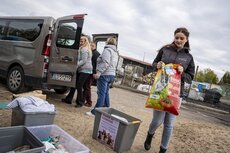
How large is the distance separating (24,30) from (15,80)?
134cm

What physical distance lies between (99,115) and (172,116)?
1141mm

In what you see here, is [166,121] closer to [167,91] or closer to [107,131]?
[167,91]

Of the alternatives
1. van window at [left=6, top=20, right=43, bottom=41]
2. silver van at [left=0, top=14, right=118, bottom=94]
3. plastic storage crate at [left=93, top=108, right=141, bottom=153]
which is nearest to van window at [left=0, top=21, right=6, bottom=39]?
van window at [left=6, top=20, right=43, bottom=41]

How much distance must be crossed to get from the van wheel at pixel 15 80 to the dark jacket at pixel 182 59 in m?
3.85

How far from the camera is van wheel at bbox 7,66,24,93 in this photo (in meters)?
6.11

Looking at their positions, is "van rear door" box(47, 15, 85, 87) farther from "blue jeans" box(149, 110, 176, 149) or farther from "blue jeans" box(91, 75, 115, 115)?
"blue jeans" box(149, 110, 176, 149)

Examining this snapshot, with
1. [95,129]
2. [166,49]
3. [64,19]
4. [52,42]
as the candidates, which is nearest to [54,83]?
[52,42]

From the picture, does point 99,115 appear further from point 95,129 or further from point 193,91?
point 193,91

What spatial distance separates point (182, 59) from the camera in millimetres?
3713

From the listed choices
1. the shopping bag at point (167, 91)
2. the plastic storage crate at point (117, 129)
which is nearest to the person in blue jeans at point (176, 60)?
the shopping bag at point (167, 91)

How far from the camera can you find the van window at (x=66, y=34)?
5.87m

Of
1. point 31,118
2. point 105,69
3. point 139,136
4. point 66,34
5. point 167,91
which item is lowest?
point 139,136

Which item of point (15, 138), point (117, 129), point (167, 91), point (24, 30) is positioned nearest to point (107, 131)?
point (117, 129)

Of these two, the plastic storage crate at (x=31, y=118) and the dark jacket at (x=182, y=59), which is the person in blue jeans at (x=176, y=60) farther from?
the plastic storage crate at (x=31, y=118)
